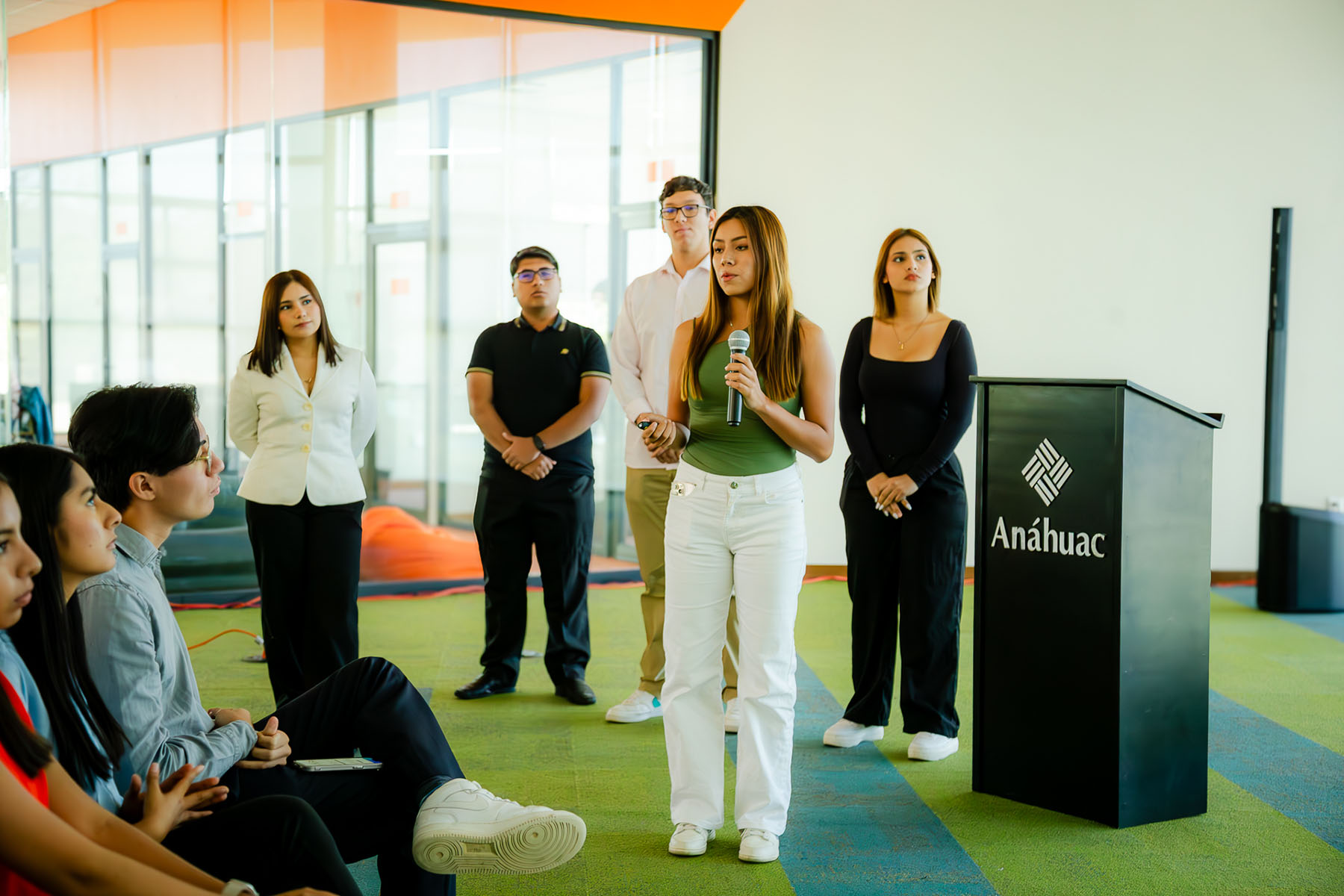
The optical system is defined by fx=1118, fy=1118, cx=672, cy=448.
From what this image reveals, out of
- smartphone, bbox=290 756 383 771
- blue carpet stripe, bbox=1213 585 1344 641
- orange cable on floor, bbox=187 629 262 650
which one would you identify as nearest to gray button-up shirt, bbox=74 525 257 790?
smartphone, bbox=290 756 383 771

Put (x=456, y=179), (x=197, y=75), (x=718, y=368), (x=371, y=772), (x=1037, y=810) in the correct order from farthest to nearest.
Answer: (x=456, y=179)
(x=197, y=75)
(x=1037, y=810)
(x=718, y=368)
(x=371, y=772)

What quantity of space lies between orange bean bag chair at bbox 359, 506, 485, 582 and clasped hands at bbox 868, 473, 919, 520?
3.49 meters

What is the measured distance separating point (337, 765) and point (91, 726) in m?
0.54

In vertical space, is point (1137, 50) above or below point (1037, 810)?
above

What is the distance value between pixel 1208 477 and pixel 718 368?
1.42 metres

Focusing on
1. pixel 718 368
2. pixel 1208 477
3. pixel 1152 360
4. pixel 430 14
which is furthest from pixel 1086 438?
pixel 430 14

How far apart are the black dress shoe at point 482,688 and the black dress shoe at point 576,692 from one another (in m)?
0.22

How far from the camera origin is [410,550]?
6.45m

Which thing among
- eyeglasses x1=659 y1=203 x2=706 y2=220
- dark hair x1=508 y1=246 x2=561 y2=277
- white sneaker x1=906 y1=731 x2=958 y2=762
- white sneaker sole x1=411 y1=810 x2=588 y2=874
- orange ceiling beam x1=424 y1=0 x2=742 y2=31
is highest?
orange ceiling beam x1=424 y1=0 x2=742 y2=31

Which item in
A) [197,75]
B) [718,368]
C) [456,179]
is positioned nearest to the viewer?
[718,368]

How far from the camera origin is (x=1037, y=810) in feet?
10.0

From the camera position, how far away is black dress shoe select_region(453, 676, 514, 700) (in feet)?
13.6

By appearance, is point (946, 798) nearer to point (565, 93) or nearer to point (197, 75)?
point (565, 93)

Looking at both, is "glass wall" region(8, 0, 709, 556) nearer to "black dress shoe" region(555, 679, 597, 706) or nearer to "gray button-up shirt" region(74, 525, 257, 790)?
"black dress shoe" region(555, 679, 597, 706)
